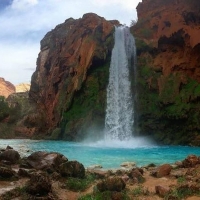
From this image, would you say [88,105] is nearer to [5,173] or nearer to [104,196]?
[5,173]

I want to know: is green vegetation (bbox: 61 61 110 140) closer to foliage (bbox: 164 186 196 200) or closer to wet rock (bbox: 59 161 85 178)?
wet rock (bbox: 59 161 85 178)

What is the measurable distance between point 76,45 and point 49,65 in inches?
549

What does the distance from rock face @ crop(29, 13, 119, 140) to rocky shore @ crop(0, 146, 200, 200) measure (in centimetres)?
3790

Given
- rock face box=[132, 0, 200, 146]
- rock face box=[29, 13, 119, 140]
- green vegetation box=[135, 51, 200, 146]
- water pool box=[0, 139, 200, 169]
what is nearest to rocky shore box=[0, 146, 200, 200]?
water pool box=[0, 139, 200, 169]

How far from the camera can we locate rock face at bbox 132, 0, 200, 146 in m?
44.4

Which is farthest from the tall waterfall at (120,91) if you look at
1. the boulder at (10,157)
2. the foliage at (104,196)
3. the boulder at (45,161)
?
the foliage at (104,196)

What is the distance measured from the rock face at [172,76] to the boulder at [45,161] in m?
32.6

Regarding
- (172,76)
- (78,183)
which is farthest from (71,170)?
(172,76)

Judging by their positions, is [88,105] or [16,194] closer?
[16,194]

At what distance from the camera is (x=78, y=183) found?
36.1 ft

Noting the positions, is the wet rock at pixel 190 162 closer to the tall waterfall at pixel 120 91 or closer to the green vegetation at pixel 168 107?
the green vegetation at pixel 168 107

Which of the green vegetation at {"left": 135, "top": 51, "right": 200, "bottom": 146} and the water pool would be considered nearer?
the water pool

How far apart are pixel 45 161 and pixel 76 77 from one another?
145 feet

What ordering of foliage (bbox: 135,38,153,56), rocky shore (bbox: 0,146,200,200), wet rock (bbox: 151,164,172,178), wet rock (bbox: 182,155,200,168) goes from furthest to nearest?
1. foliage (bbox: 135,38,153,56)
2. wet rock (bbox: 182,155,200,168)
3. wet rock (bbox: 151,164,172,178)
4. rocky shore (bbox: 0,146,200,200)
